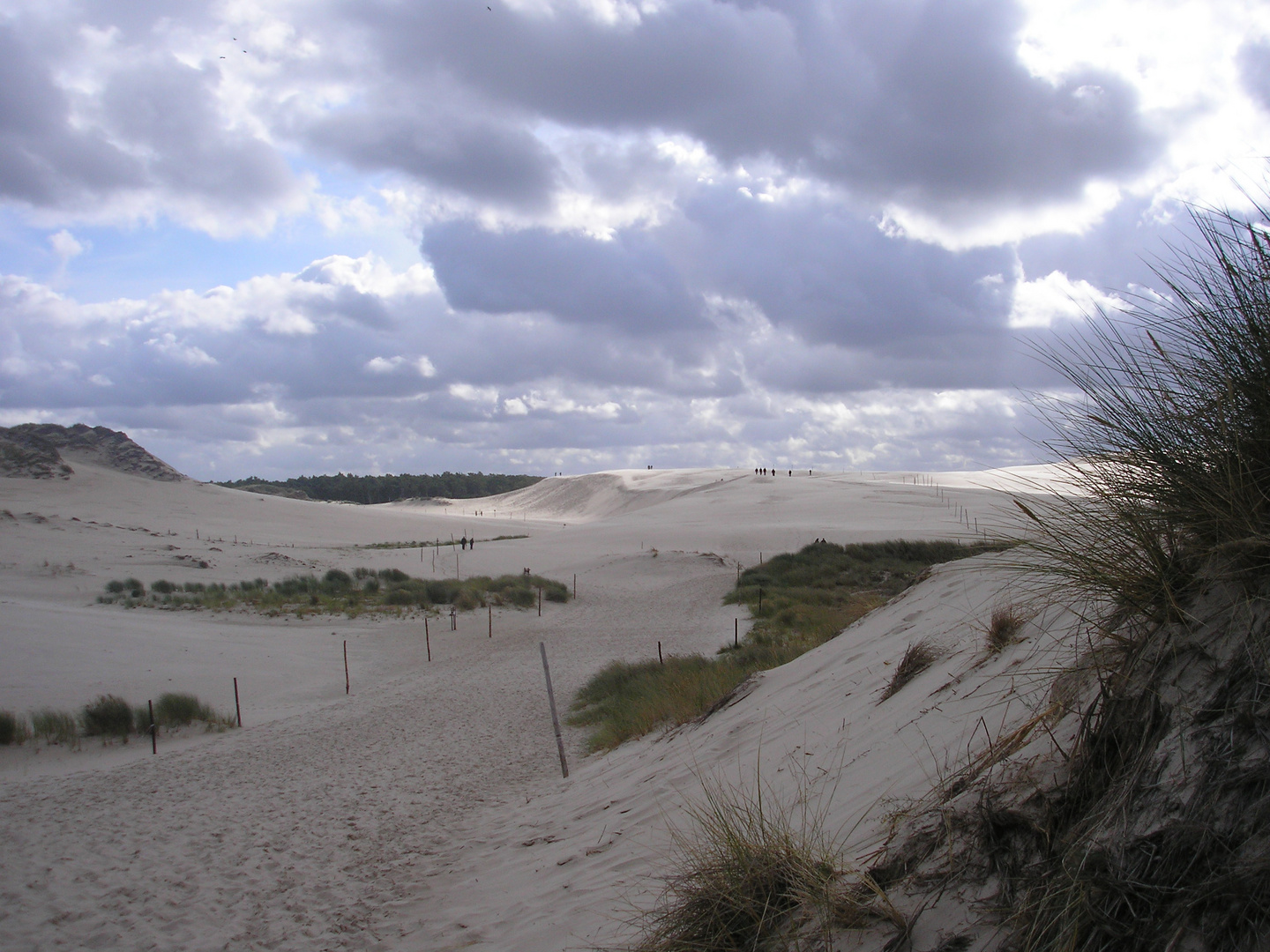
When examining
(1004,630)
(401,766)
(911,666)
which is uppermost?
(1004,630)

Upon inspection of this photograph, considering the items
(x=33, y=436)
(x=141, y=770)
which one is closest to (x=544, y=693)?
(x=141, y=770)

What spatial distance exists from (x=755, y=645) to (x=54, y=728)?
12367 mm

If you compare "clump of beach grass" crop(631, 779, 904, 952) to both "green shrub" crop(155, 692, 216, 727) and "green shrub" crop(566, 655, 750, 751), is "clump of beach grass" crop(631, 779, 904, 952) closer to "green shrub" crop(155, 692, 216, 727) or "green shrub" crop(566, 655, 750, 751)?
"green shrub" crop(566, 655, 750, 751)

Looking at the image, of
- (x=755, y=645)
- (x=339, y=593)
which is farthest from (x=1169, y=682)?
(x=339, y=593)

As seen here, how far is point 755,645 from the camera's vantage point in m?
13.6

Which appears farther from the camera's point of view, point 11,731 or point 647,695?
point 11,731

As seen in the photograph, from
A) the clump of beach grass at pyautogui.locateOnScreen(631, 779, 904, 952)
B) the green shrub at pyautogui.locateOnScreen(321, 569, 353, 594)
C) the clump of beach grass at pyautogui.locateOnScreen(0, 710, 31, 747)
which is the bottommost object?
the clump of beach grass at pyautogui.locateOnScreen(0, 710, 31, 747)

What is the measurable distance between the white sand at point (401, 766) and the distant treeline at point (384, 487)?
336 ft

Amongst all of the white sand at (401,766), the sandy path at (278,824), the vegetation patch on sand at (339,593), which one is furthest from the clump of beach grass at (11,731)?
the vegetation patch on sand at (339,593)

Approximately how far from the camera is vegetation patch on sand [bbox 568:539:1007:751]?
9.82 meters

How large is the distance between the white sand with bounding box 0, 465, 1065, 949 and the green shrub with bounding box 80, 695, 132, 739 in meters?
0.78

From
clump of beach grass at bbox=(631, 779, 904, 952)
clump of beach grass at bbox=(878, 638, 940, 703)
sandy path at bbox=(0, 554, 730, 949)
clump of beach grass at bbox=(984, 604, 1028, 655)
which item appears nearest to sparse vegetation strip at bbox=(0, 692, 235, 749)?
sandy path at bbox=(0, 554, 730, 949)

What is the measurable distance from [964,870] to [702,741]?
4.36 m

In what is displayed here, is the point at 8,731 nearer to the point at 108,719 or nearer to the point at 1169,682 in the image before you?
the point at 108,719
